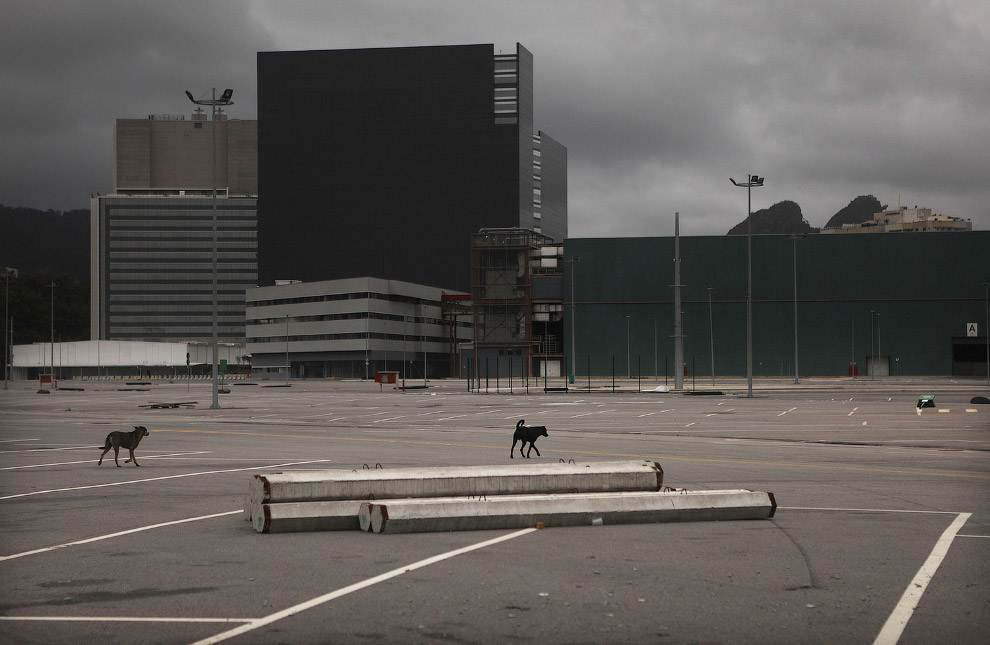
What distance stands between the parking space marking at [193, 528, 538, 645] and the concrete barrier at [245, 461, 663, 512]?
1.44 m

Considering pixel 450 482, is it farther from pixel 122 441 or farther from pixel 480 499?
pixel 122 441

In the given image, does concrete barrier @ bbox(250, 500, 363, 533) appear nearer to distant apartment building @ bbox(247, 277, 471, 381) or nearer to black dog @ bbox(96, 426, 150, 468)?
black dog @ bbox(96, 426, 150, 468)

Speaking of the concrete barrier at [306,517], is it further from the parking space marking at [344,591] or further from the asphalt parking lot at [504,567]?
the parking space marking at [344,591]

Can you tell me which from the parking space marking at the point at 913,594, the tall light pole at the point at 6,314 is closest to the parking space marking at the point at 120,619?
the tall light pole at the point at 6,314

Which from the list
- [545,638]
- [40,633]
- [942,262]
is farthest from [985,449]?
[942,262]

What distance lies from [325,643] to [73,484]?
11.0 m

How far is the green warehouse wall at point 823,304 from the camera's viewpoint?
120 metres

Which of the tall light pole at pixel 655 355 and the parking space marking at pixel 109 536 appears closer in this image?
the parking space marking at pixel 109 536

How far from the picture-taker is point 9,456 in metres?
21.2

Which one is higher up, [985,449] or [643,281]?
[643,281]

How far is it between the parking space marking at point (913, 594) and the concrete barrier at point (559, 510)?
2.02m

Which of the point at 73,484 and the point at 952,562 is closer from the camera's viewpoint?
the point at 952,562

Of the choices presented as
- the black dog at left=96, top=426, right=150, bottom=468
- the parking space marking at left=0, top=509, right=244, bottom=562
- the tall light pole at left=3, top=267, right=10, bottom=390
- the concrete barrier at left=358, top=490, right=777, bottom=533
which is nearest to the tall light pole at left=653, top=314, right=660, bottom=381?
the tall light pole at left=3, top=267, right=10, bottom=390

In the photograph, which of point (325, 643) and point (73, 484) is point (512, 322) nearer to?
point (73, 484)
